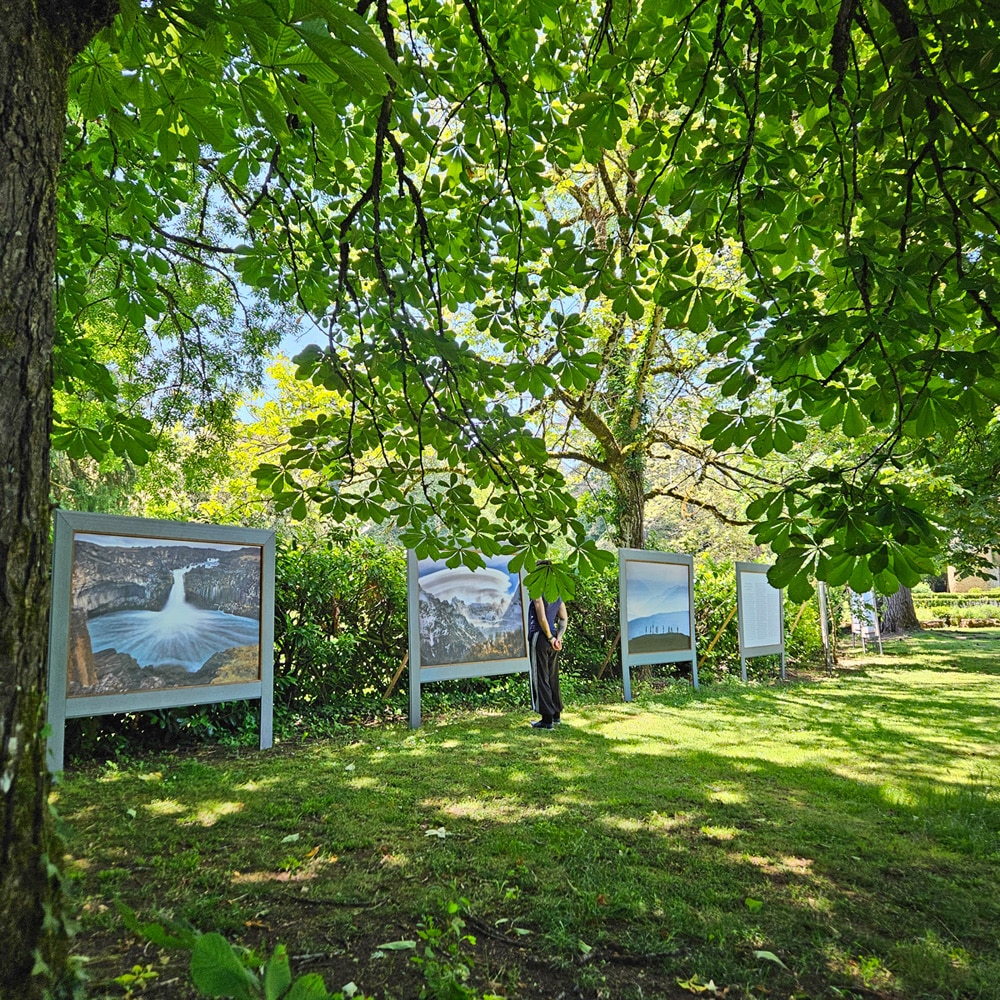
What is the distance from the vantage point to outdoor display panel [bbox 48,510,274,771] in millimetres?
5074

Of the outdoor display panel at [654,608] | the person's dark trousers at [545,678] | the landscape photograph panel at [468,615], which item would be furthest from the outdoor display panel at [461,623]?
the outdoor display panel at [654,608]

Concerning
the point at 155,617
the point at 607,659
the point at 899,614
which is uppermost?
the point at 155,617

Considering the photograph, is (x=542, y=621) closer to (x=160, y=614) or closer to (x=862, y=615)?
(x=160, y=614)

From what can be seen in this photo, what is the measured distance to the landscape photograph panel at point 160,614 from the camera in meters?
5.28

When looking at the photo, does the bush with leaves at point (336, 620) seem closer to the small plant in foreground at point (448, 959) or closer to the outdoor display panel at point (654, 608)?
the outdoor display panel at point (654, 608)

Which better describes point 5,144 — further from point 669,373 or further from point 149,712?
point 669,373

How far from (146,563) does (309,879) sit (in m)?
3.51

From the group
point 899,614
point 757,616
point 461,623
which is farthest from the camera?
point 899,614

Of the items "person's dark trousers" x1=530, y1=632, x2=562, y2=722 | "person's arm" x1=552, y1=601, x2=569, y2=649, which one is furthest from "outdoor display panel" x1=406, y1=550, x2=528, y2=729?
"person's arm" x1=552, y1=601, x2=569, y2=649

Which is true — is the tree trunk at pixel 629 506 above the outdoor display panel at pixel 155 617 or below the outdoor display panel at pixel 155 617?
above

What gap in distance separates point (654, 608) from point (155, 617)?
658 centimetres

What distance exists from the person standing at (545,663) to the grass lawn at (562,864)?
2.90 feet

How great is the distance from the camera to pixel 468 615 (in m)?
8.02

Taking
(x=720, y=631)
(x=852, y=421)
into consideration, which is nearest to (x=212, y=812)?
(x=852, y=421)
